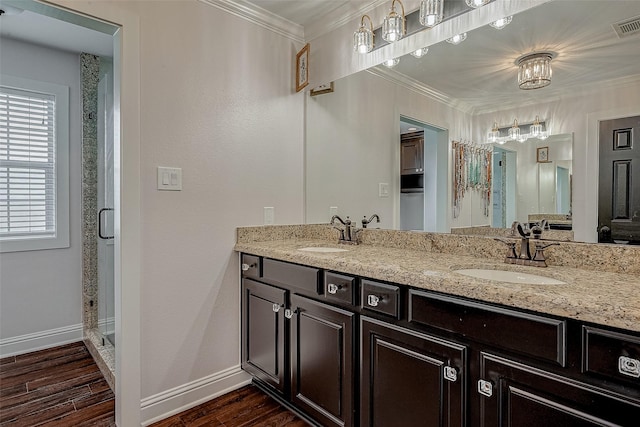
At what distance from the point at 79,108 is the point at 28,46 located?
54cm

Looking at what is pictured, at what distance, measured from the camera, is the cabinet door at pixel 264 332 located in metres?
1.92

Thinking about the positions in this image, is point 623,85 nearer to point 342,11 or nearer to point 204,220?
point 342,11

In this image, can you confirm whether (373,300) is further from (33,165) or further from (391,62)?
(33,165)

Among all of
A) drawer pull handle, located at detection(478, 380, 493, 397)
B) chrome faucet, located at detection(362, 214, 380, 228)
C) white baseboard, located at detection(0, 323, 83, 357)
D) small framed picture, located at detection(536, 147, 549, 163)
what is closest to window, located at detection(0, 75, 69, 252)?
white baseboard, located at detection(0, 323, 83, 357)

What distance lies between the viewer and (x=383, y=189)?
2.33m

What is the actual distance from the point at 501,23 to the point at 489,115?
414 millimetres

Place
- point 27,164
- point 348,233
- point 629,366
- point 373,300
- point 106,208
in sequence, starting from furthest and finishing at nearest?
point 27,164 → point 106,208 → point 348,233 → point 373,300 → point 629,366

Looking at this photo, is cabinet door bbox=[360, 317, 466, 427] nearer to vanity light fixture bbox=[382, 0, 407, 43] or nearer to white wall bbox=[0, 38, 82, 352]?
vanity light fixture bbox=[382, 0, 407, 43]

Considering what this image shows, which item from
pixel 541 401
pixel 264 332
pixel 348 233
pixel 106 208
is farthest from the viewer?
pixel 106 208

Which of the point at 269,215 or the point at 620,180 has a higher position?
the point at 620,180

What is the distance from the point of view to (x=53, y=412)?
2.00m

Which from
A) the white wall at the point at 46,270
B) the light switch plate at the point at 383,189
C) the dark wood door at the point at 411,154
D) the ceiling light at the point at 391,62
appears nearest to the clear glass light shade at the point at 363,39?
the ceiling light at the point at 391,62

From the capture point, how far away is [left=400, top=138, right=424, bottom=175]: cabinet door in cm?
216

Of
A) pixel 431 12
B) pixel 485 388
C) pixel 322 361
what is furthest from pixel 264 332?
pixel 431 12
